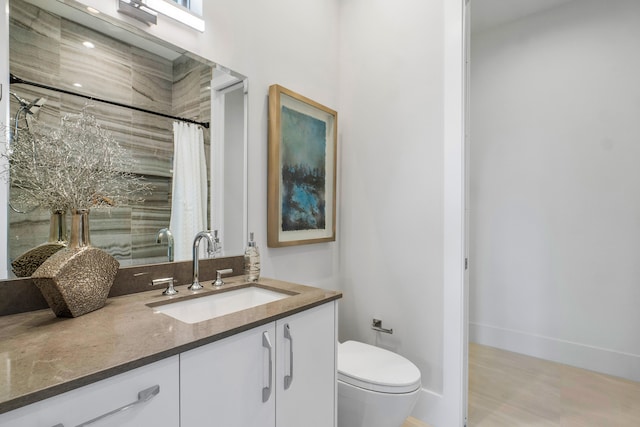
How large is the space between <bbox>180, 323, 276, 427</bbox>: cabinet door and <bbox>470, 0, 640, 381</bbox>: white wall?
8.22ft

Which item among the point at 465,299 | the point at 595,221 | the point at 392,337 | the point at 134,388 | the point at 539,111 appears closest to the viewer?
the point at 134,388

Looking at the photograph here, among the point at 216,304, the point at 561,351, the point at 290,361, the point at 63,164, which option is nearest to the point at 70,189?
the point at 63,164

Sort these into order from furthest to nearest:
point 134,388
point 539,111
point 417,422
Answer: point 539,111
point 417,422
point 134,388

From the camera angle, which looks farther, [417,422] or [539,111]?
[539,111]

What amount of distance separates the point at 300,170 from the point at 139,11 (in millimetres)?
1011

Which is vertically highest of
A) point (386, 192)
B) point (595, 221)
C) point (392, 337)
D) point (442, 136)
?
point (442, 136)

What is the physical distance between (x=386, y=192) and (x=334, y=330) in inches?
40.9

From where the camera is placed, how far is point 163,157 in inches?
50.6

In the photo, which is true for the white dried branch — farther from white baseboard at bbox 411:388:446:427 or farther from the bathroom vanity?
white baseboard at bbox 411:388:446:427

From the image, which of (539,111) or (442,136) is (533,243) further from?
(442,136)

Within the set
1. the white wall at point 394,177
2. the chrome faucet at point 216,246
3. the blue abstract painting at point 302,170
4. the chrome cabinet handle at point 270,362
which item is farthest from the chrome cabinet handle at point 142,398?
the white wall at point 394,177

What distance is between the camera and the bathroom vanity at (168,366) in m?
0.57

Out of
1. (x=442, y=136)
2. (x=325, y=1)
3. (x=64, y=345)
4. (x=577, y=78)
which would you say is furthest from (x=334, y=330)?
(x=577, y=78)

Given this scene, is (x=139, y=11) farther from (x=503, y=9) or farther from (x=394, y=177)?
(x=503, y=9)
